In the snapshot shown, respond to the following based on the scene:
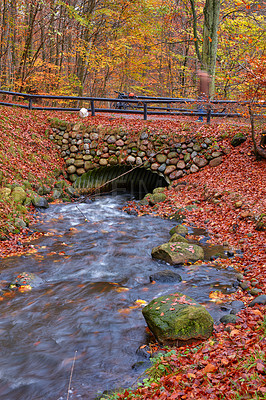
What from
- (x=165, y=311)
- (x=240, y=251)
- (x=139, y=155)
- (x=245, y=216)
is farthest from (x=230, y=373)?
(x=139, y=155)

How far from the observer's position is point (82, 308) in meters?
5.41

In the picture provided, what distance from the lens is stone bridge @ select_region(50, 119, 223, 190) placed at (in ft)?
41.7

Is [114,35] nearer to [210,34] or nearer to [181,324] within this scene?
[210,34]

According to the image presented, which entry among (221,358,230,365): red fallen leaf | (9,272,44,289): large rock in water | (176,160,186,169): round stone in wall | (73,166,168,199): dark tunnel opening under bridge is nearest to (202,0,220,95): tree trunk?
(176,160,186,169): round stone in wall

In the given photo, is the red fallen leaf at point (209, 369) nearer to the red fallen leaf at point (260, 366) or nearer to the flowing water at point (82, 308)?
the red fallen leaf at point (260, 366)

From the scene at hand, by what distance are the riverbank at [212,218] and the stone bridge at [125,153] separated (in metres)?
0.41

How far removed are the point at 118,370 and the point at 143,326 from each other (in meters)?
0.94

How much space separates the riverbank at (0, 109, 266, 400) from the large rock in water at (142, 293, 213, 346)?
19cm

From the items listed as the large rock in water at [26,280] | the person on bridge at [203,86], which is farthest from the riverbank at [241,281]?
the large rock in water at [26,280]

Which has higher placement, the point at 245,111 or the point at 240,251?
the point at 245,111

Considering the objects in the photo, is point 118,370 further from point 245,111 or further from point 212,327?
point 245,111

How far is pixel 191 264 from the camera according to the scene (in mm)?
6863

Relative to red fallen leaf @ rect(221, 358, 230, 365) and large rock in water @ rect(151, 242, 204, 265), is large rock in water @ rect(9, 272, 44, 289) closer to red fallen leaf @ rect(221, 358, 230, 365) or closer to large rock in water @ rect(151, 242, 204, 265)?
large rock in water @ rect(151, 242, 204, 265)

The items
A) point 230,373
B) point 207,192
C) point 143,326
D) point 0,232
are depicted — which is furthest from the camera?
point 207,192
